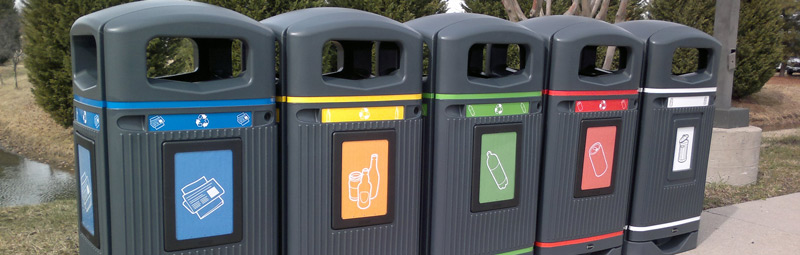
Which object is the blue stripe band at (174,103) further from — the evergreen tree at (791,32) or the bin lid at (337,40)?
the evergreen tree at (791,32)

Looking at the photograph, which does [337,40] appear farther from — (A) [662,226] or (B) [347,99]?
(A) [662,226]

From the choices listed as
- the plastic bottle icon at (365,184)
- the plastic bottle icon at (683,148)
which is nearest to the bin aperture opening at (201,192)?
the plastic bottle icon at (365,184)

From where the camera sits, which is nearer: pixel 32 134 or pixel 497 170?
pixel 497 170

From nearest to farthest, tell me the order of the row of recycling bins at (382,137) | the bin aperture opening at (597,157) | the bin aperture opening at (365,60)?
the row of recycling bins at (382,137), the bin aperture opening at (365,60), the bin aperture opening at (597,157)

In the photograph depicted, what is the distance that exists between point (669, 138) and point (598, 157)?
564 mm

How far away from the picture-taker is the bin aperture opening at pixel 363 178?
2.77 m

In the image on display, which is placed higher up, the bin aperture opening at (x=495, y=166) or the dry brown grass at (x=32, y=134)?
the bin aperture opening at (x=495, y=166)

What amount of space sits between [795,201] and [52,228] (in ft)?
18.8

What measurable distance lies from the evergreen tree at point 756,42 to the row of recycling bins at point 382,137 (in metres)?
11.6

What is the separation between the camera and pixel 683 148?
3883mm

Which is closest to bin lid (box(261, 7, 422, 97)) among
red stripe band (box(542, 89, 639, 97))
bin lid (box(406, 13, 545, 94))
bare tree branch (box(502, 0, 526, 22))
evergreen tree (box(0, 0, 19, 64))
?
bin lid (box(406, 13, 545, 94))

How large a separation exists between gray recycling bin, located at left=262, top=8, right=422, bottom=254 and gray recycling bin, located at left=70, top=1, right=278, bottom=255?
10 cm

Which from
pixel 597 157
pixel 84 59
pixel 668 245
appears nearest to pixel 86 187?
pixel 84 59

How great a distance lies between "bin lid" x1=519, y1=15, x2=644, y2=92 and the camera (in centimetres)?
332
